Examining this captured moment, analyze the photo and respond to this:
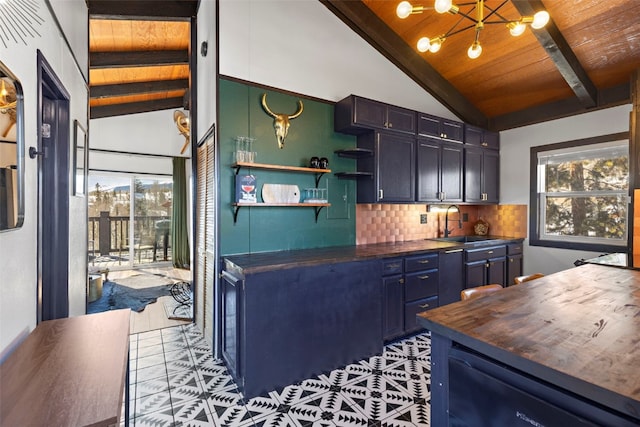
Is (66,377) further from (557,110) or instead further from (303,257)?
(557,110)

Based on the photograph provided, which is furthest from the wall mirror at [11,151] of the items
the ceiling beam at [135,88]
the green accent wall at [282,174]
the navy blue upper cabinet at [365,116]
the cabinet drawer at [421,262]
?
the ceiling beam at [135,88]

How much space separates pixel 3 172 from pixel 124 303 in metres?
3.89

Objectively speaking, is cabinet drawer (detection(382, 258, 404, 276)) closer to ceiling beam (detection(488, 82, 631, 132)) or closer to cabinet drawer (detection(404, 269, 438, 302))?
cabinet drawer (detection(404, 269, 438, 302))

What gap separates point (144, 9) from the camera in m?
3.24

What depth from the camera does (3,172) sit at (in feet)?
3.79

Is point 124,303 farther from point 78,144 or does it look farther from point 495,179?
point 495,179

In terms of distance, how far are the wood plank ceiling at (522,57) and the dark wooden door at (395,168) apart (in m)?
1.25

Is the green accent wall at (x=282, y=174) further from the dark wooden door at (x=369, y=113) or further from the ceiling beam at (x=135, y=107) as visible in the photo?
the ceiling beam at (x=135, y=107)

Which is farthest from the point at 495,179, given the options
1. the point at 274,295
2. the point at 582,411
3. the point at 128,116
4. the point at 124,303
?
the point at 128,116

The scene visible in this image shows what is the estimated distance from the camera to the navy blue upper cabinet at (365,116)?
3.08m

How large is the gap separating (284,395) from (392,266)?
1.45 meters

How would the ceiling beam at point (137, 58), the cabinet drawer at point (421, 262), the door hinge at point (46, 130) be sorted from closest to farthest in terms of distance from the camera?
the door hinge at point (46, 130) → the cabinet drawer at point (421, 262) → the ceiling beam at point (137, 58)

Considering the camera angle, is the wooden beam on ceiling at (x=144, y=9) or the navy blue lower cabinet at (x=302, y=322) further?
the wooden beam on ceiling at (x=144, y=9)

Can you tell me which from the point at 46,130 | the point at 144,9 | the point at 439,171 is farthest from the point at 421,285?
the point at 144,9
